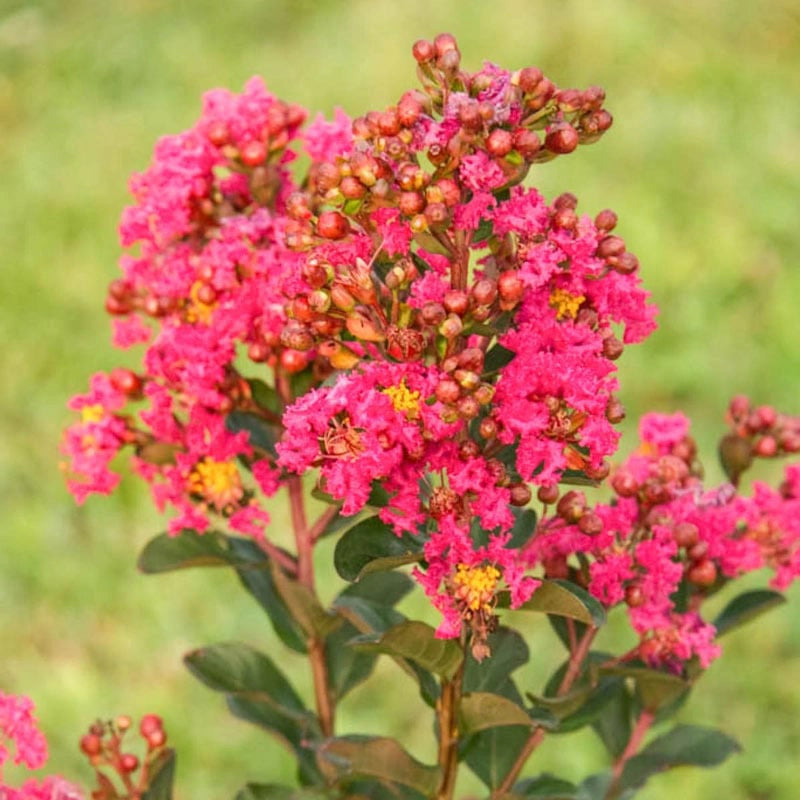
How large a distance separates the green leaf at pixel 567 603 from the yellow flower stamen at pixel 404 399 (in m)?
0.17

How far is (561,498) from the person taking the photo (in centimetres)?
115

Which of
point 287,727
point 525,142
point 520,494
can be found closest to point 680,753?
point 287,727

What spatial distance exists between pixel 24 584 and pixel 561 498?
6.17 ft

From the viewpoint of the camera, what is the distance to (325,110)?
406cm

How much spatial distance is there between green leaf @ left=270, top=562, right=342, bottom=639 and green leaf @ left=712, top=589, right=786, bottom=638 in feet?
1.19

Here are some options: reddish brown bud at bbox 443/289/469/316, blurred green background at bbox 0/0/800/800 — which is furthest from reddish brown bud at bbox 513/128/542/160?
blurred green background at bbox 0/0/800/800

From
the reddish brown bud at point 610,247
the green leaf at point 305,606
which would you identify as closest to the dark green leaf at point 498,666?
the green leaf at point 305,606

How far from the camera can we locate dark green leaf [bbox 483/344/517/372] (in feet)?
3.51

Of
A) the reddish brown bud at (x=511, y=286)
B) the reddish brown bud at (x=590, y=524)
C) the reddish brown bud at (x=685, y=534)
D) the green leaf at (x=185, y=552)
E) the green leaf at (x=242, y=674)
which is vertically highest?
the reddish brown bud at (x=511, y=286)

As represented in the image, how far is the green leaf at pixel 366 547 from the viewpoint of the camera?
3.47 ft

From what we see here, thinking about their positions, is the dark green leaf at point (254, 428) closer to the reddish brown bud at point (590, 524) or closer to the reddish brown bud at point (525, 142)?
the reddish brown bud at point (590, 524)

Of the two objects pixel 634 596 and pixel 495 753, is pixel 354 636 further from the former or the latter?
pixel 634 596

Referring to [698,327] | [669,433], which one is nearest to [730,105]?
[698,327]

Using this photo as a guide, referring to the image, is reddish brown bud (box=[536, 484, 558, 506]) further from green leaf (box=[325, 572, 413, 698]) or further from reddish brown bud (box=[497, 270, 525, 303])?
green leaf (box=[325, 572, 413, 698])
